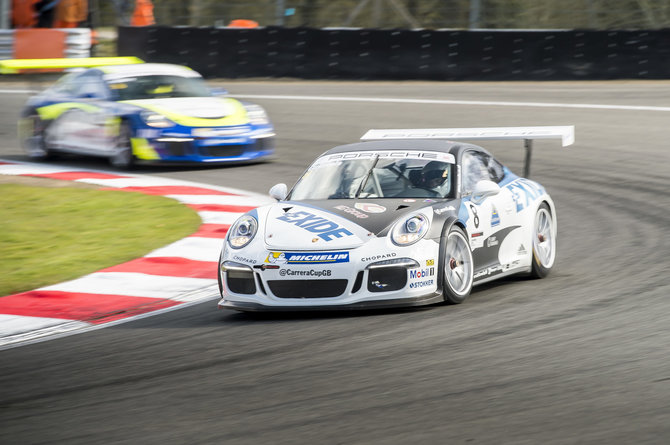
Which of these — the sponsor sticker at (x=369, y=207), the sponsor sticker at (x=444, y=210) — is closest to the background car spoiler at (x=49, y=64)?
the sponsor sticker at (x=369, y=207)

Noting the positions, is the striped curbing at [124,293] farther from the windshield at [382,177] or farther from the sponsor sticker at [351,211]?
the sponsor sticker at [351,211]

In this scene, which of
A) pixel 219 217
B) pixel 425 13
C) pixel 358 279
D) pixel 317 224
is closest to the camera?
pixel 358 279

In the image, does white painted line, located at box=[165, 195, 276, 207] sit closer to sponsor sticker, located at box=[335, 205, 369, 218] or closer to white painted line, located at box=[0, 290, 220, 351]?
white painted line, located at box=[0, 290, 220, 351]

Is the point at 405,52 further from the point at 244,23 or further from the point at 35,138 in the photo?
the point at 35,138

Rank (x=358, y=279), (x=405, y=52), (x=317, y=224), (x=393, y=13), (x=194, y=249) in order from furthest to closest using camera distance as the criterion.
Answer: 1. (x=393, y=13)
2. (x=405, y=52)
3. (x=194, y=249)
4. (x=317, y=224)
5. (x=358, y=279)

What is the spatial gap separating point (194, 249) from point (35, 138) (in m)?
7.10

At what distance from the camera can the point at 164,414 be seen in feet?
15.9

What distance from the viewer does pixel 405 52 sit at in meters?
22.3

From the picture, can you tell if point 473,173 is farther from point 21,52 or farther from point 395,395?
point 21,52

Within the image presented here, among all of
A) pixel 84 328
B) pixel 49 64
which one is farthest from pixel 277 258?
pixel 49 64

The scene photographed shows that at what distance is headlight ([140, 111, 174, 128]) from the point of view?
13992 millimetres

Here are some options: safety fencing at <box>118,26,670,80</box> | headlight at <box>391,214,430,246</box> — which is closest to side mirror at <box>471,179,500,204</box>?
headlight at <box>391,214,430,246</box>

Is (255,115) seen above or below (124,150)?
above

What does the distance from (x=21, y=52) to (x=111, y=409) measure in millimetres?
22076
